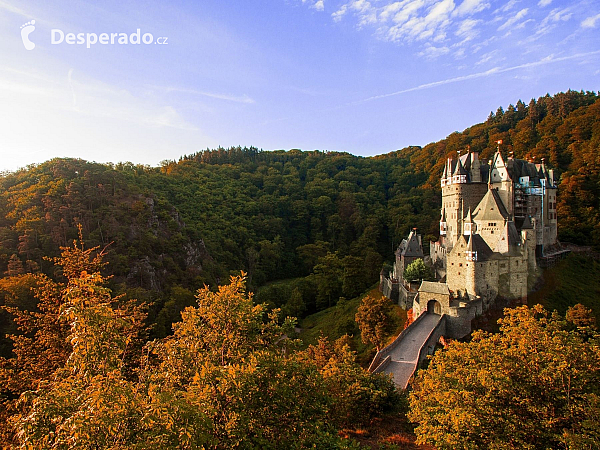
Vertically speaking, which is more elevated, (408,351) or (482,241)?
(482,241)

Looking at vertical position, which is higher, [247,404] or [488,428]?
[247,404]

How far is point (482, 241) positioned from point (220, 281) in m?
39.5

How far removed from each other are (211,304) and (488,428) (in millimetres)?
9842

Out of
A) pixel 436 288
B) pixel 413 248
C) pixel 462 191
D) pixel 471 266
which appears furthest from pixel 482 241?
pixel 413 248

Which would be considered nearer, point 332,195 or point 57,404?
point 57,404

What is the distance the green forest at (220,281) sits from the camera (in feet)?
27.2

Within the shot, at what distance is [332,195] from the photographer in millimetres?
97625

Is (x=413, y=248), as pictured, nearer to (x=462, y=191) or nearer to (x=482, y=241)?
(x=462, y=191)

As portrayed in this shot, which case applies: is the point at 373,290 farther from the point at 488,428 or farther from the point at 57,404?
the point at 57,404

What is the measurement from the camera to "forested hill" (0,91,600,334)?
145ft

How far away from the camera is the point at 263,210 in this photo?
8781 cm

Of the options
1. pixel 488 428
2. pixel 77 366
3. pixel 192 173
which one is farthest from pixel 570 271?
pixel 192 173

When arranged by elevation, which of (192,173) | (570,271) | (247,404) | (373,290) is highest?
(192,173)

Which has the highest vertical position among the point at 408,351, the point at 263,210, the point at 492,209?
the point at 492,209
